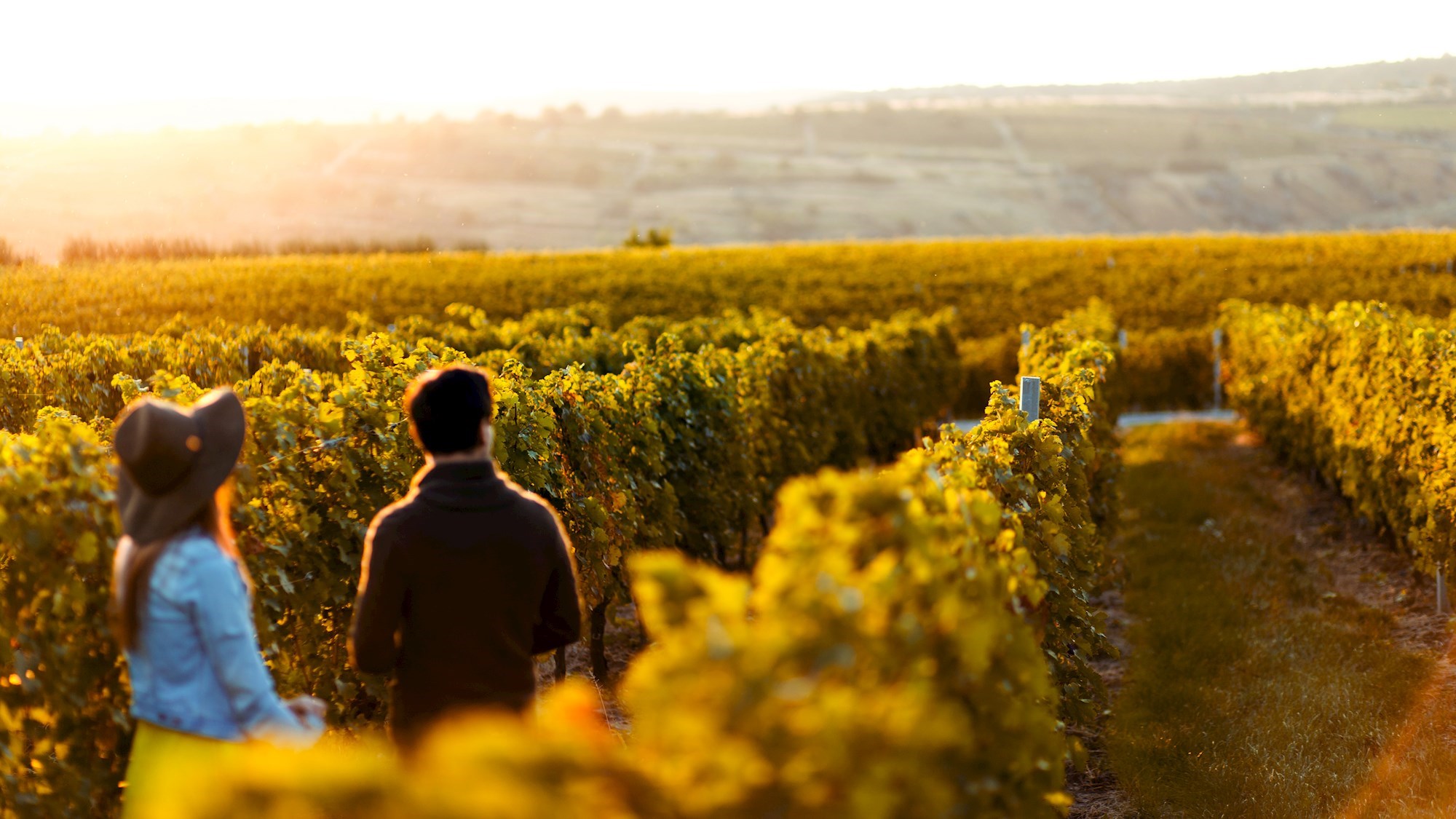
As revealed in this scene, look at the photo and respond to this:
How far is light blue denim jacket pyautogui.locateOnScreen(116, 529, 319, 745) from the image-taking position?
2773 millimetres

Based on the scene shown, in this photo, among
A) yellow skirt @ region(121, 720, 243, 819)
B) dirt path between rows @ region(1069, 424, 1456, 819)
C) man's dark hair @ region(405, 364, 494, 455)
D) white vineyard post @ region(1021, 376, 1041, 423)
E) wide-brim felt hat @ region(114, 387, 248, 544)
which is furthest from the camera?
white vineyard post @ region(1021, 376, 1041, 423)

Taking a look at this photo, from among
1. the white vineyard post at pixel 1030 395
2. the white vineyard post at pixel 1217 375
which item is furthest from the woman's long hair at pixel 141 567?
the white vineyard post at pixel 1217 375

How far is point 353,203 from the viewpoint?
104 metres

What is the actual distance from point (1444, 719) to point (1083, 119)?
6009 inches

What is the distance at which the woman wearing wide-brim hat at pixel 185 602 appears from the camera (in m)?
2.77

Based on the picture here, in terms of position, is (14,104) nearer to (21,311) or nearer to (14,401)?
(21,311)

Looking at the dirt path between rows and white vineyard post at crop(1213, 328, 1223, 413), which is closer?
the dirt path between rows

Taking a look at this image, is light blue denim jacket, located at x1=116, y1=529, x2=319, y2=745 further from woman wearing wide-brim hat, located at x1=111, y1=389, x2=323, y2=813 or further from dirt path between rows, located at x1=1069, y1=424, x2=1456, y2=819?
dirt path between rows, located at x1=1069, y1=424, x2=1456, y2=819

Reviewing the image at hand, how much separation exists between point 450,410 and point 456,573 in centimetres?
42

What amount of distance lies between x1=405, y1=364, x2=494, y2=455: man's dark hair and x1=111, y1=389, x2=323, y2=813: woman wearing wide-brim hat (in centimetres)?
44

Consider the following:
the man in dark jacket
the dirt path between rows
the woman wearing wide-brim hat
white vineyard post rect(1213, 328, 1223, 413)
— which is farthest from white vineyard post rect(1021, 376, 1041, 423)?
white vineyard post rect(1213, 328, 1223, 413)

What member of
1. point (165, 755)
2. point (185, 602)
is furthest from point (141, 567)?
point (165, 755)

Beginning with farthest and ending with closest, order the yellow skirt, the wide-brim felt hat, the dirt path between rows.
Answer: the dirt path between rows
the yellow skirt
the wide-brim felt hat

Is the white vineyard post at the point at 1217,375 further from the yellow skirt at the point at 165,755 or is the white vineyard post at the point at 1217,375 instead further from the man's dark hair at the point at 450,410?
the yellow skirt at the point at 165,755
